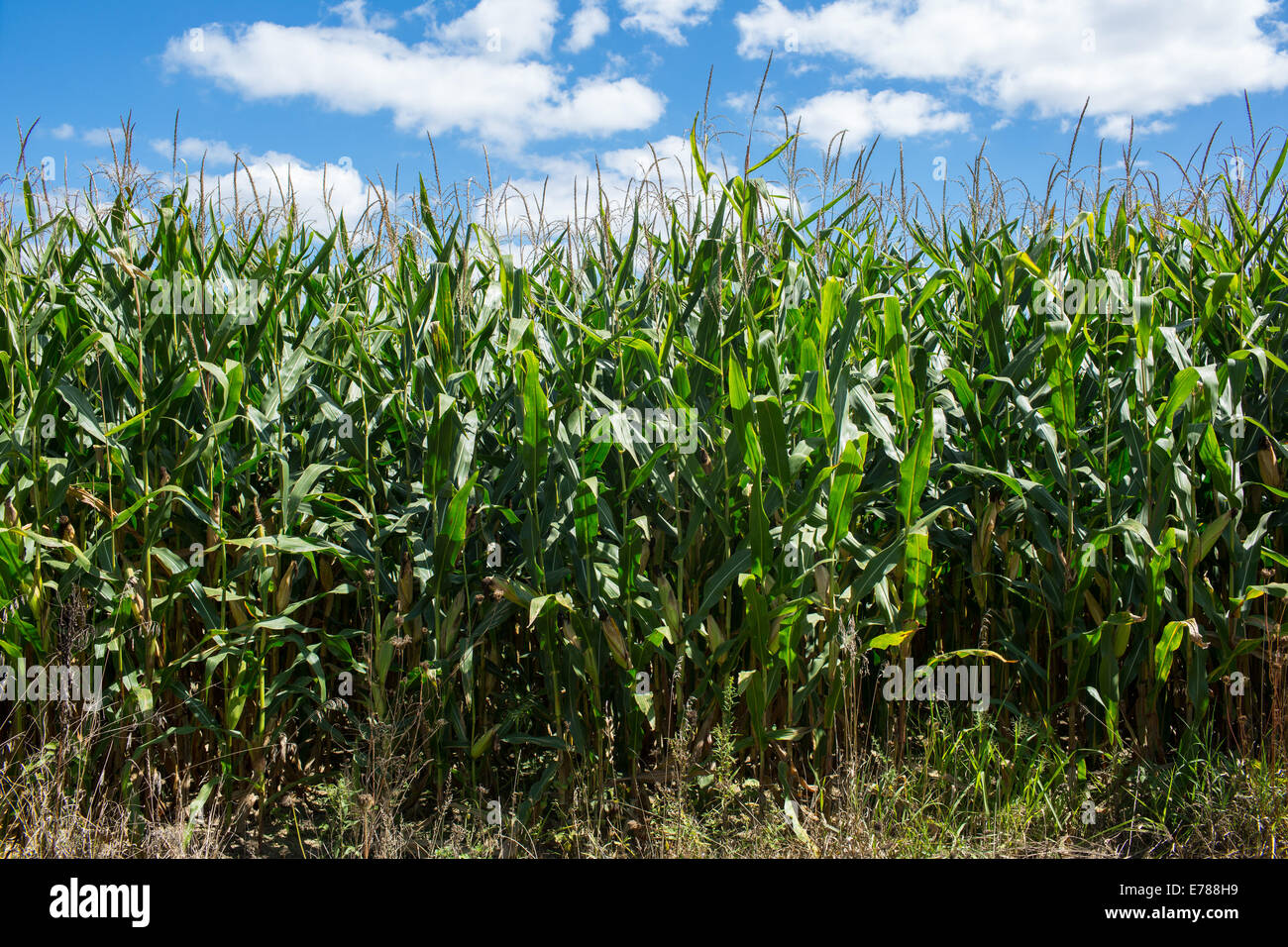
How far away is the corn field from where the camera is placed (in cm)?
258

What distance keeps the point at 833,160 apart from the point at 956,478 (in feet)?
4.54

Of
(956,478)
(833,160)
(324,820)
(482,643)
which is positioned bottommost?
(324,820)

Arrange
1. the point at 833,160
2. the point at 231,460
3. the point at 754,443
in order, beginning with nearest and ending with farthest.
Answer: the point at 754,443 → the point at 231,460 → the point at 833,160

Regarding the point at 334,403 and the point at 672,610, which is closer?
the point at 672,610

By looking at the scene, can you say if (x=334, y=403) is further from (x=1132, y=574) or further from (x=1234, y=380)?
(x=1234, y=380)

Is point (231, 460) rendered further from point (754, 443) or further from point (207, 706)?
point (754, 443)

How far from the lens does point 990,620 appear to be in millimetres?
2973

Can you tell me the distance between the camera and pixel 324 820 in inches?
112

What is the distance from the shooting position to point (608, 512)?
2639 mm

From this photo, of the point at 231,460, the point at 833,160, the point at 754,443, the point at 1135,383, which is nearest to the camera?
the point at 754,443

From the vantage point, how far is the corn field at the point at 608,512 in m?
2.58

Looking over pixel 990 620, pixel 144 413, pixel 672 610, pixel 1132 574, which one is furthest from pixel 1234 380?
pixel 144 413

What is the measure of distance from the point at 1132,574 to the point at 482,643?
2.31m

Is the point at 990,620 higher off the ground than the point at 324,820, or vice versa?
the point at 990,620
